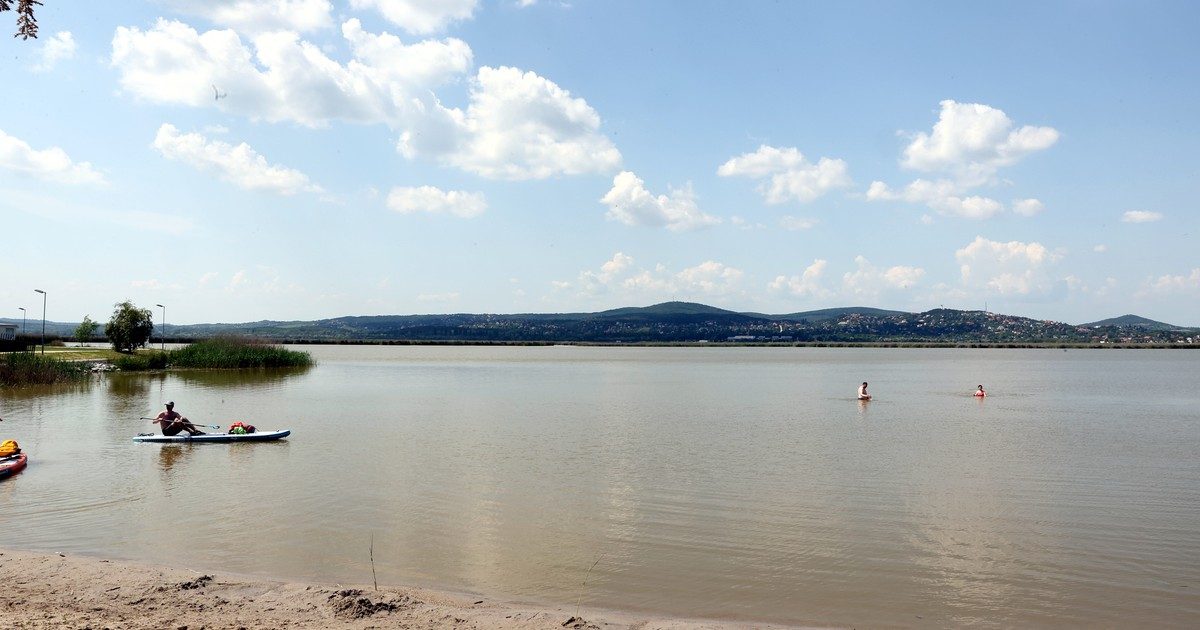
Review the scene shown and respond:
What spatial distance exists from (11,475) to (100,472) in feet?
6.19

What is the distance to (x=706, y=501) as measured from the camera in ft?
58.4

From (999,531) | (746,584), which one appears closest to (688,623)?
(746,584)

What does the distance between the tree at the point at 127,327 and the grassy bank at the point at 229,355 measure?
8027 millimetres

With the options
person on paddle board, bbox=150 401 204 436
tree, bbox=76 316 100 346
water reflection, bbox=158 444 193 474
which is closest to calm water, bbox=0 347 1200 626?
water reflection, bbox=158 444 193 474

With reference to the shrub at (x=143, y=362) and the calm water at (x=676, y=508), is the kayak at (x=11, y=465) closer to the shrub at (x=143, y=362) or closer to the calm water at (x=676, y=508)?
the calm water at (x=676, y=508)

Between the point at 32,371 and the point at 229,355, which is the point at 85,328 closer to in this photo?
the point at 229,355

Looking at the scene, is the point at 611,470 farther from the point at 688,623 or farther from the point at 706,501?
the point at 688,623

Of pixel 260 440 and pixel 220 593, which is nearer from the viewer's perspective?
pixel 220 593

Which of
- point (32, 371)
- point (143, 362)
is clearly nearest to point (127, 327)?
point (143, 362)

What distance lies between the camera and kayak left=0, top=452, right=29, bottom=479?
1956 centimetres

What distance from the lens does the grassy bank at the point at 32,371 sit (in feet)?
147

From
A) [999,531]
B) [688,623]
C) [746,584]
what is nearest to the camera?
[688,623]

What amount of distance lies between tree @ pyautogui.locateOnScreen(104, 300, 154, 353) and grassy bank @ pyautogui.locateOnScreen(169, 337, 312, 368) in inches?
316

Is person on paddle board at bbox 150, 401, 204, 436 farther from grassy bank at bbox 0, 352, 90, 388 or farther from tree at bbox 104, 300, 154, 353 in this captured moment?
tree at bbox 104, 300, 154, 353
